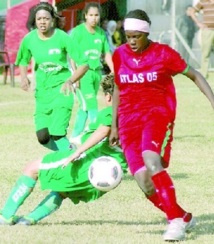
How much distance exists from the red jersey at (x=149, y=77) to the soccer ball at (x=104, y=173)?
0.39m

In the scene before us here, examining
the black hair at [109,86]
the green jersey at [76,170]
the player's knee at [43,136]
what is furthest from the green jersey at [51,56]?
the green jersey at [76,170]

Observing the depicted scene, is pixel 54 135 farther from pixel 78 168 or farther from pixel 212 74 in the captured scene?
pixel 212 74

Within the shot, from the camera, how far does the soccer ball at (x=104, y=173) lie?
7.85 meters

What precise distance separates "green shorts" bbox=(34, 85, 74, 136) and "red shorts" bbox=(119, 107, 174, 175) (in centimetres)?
234

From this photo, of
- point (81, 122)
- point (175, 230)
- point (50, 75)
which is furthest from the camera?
point (81, 122)

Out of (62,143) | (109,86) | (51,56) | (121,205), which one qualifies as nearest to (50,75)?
(51,56)

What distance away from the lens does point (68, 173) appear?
8.03 m

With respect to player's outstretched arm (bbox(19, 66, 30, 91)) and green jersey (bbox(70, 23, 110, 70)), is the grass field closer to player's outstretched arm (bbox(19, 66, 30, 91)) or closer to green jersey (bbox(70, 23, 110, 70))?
player's outstretched arm (bbox(19, 66, 30, 91))

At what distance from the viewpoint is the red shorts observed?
7.74m

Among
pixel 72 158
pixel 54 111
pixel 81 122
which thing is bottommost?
pixel 81 122

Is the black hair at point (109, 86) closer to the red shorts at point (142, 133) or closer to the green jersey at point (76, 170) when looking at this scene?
the green jersey at point (76, 170)

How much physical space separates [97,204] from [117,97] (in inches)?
68.1

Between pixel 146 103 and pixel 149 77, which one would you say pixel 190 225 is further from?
pixel 149 77

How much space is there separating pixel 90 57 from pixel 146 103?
5803mm
